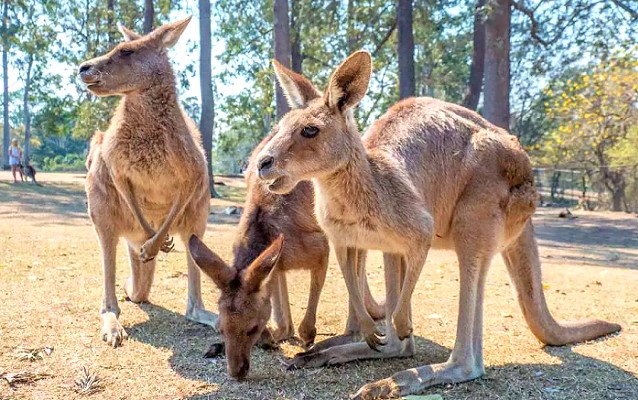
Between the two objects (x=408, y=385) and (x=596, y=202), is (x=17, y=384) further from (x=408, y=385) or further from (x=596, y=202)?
(x=596, y=202)

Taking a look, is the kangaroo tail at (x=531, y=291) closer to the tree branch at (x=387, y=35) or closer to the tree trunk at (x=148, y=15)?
the tree branch at (x=387, y=35)

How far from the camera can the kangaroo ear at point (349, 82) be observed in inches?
103

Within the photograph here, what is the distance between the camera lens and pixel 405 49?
502 inches

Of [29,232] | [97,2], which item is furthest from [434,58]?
[29,232]

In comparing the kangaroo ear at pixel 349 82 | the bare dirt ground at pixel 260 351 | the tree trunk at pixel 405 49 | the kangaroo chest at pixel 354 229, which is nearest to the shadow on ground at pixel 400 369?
the bare dirt ground at pixel 260 351

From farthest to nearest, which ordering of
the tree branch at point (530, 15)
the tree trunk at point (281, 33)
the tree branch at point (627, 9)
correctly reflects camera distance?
the tree trunk at point (281, 33), the tree branch at point (530, 15), the tree branch at point (627, 9)

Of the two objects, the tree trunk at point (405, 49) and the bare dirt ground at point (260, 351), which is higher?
the tree trunk at point (405, 49)

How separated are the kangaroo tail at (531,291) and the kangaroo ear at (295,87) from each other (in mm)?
1541

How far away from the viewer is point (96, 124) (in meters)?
18.3

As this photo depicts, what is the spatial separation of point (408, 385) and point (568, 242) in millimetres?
8479

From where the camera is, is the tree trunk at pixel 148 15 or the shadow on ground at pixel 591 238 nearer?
the shadow on ground at pixel 591 238

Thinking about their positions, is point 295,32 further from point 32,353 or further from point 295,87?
point 32,353

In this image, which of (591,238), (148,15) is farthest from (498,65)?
(148,15)

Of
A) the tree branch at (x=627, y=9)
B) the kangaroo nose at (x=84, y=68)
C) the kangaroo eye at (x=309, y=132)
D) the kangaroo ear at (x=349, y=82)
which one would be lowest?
the kangaroo eye at (x=309, y=132)
